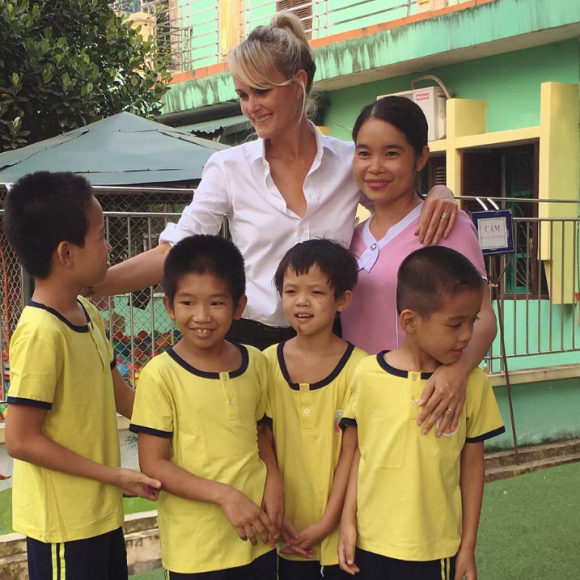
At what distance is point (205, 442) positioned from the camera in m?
2.00

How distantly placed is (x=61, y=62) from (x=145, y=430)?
229 inches

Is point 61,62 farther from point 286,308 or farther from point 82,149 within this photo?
point 286,308

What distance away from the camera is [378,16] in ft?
30.9

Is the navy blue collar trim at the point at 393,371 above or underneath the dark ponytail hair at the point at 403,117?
underneath

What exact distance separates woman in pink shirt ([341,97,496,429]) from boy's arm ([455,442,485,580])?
0.33m

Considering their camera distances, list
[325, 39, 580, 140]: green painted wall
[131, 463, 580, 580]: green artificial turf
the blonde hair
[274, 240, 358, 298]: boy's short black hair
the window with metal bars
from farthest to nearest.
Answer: the window with metal bars, [325, 39, 580, 140]: green painted wall, [131, 463, 580, 580]: green artificial turf, the blonde hair, [274, 240, 358, 298]: boy's short black hair

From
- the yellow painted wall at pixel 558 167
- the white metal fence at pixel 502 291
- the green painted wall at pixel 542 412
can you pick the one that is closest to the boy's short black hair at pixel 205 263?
the white metal fence at pixel 502 291

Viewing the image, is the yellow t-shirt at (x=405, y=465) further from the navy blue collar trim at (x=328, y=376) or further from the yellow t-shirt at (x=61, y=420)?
the yellow t-shirt at (x=61, y=420)

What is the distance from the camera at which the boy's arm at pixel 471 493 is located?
1999 millimetres

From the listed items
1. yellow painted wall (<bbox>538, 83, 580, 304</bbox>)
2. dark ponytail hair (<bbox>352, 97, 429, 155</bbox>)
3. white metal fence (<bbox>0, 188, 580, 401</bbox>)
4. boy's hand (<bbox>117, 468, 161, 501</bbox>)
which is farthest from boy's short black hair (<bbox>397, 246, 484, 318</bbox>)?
yellow painted wall (<bbox>538, 83, 580, 304</bbox>)

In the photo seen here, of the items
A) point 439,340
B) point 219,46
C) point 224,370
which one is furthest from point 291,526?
point 219,46

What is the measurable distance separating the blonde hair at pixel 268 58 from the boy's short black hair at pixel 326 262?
0.49 meters

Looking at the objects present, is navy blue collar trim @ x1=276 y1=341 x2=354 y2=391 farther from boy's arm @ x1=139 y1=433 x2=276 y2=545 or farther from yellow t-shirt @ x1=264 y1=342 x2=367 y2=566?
boy's arm @ x1=139 y1=433 x2=276 y2=545

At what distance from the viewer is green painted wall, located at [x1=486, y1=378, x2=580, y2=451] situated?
6.11 meters
